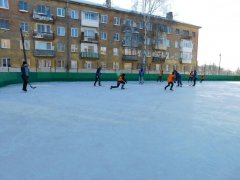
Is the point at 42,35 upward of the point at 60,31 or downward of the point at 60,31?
downward

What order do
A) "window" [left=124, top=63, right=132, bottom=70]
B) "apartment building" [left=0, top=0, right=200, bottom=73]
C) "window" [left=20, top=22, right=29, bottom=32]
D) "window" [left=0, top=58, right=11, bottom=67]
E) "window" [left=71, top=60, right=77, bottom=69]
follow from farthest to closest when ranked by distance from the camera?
"window" [left=124, top=63, right=132, bottom=70], "window" [left=71, top=60, right=77, bottom=69], "window" [left=20, top=22, right=29, bottom=32], "apartment building" [left=0, top=0, right=200, bottom=73], "window" [left=0, top=58, right=11, bottom=67]

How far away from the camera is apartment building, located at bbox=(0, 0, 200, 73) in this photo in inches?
1090

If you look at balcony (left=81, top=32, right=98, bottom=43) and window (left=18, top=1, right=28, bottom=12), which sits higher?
window (left=18, top=1, right=28, bottom=12)

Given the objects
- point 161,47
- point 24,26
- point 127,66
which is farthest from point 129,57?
point 24,26

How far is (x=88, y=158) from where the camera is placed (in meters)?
3.23

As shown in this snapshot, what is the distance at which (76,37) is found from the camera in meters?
32.1

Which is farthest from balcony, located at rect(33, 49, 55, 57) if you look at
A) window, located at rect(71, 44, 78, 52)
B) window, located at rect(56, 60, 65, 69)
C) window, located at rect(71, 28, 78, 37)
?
window, located at rect(71, 28, 78, 37)

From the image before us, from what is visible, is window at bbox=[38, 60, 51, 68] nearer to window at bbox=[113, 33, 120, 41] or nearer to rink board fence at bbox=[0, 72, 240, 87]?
rink board fence at bbox=[0, 72, 240, 87]

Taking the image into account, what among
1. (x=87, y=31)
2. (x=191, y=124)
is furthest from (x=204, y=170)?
(x=87, y=31)

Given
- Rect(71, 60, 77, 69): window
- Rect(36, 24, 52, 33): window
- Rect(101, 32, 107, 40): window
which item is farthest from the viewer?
Rect(101, 32, 107, 40): window

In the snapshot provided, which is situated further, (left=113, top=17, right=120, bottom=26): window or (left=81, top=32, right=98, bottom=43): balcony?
(left=113, top=17, right=120, bottom=26): window

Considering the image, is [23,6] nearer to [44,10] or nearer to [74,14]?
[44,10]

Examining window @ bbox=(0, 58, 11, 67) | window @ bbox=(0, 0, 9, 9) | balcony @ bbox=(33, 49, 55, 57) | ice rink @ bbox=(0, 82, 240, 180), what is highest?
window @ bbox=(0, 0, 9, 9)

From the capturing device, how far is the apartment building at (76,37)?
2769 centimetres
